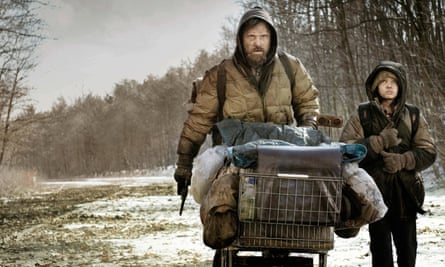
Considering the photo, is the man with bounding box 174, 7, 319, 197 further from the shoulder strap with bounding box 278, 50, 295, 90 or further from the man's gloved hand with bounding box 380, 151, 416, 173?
the man's gloved hand with bounding box 380, 151, 416, 173

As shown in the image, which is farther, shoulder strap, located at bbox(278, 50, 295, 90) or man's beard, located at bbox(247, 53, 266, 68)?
shoulder strap, located at bbox(278, 50, 295, 90)

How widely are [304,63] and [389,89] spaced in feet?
97.9

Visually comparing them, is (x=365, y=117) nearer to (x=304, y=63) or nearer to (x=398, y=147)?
(x=398, y=147)

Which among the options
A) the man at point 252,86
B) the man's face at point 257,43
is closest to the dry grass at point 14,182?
the man at point 252,86

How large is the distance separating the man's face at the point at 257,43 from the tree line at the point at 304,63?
8.81m

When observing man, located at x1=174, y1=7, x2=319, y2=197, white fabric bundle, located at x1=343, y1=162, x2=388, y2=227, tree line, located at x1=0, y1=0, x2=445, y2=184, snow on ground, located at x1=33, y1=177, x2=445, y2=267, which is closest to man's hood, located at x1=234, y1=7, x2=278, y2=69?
man, located at x1=174, y1=7, x2=319, y2=197

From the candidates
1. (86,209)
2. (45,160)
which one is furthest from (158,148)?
(86,209)

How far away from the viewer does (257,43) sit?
214 inches

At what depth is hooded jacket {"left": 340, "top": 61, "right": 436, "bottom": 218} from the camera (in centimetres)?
576

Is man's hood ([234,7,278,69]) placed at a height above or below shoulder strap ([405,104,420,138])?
above

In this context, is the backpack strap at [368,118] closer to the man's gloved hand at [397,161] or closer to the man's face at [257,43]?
the man's gloved hand at [397,161]

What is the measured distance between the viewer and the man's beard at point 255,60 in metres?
5.47

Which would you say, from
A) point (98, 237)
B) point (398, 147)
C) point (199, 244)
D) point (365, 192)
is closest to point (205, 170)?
point (365, 192)

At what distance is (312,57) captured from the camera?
3466cm
